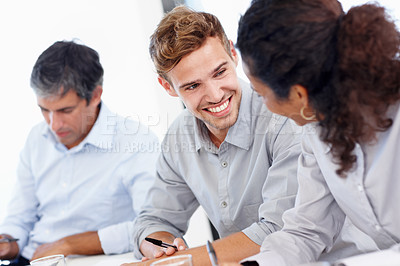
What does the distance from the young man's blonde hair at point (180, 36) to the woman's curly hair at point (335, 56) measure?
2.27 ft

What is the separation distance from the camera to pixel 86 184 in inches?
108

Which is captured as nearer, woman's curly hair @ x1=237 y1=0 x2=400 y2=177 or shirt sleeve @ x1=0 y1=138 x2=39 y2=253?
woman's curly hair @ x1=237 y1=0 x2=400 y2=177

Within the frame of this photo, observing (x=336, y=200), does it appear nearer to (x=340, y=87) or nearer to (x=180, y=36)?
(x=340, y=87)

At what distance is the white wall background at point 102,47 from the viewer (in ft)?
11.5

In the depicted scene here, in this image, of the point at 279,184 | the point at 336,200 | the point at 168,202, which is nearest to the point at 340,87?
the point at 336,200

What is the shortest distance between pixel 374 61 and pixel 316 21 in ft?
0.55

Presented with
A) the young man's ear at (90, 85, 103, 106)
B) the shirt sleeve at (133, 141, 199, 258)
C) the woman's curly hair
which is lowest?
the shirt sleeve at (133, 141, 199, 258)

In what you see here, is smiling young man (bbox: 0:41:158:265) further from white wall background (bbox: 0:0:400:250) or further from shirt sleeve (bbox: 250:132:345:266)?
shirt sleeve (bbox: 250:132:345:266)

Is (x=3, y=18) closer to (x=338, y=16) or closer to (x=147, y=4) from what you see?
(x=147, y=4)

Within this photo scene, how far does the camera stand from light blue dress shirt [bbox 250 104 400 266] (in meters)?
1.27

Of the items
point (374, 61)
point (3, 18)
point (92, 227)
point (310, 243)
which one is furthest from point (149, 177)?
point (3, 18)

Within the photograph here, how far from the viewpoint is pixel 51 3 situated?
3.50 metres

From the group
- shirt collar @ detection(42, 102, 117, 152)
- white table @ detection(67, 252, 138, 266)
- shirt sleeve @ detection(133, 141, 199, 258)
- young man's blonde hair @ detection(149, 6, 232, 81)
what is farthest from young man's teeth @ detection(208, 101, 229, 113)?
shirt collar @ detection(42, 102, 117, 152)

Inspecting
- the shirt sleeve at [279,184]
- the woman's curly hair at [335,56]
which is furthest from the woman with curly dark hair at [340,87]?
the shirt sleeve at [279,184]
